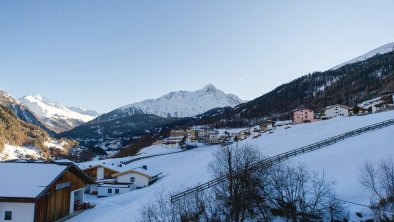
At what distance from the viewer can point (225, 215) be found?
70.1ft

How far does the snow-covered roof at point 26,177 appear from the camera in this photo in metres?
31.4

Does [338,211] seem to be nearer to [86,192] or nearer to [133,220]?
[133,220]

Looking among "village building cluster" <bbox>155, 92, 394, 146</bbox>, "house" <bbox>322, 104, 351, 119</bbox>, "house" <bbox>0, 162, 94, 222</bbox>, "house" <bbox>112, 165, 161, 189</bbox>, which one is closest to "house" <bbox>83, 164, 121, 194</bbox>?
"house" <bbox>112, 165, 161, 189</bbox>

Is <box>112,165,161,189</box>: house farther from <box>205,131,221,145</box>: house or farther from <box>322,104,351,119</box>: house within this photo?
<box>205,131,221,145</box>: house

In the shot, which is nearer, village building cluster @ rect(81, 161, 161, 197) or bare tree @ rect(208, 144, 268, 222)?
bare tree @ rect(208, 144, 268, 222)

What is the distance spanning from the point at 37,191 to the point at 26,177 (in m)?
3.32

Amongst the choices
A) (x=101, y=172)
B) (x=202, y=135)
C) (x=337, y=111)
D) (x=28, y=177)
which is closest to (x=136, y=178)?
(x=101, y=172)

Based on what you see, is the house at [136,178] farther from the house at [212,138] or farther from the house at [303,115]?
the house at [212,138]

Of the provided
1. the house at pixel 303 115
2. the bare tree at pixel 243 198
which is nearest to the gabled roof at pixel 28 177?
the bare tree at pixel 243 198

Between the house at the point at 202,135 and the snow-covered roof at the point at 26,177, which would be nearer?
the snow-covered roof at the point at 26,177

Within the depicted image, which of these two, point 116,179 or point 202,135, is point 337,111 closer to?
point 202,135

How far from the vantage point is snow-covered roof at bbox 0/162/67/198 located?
103ft

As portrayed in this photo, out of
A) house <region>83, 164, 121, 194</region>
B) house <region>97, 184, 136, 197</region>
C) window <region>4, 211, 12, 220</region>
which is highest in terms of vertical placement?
house <region>83, 164, 121, 194</region>

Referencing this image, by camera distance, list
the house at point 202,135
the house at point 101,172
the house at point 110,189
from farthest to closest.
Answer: the house at point 202,135, the house at point 101,172, the house at point 110,189
